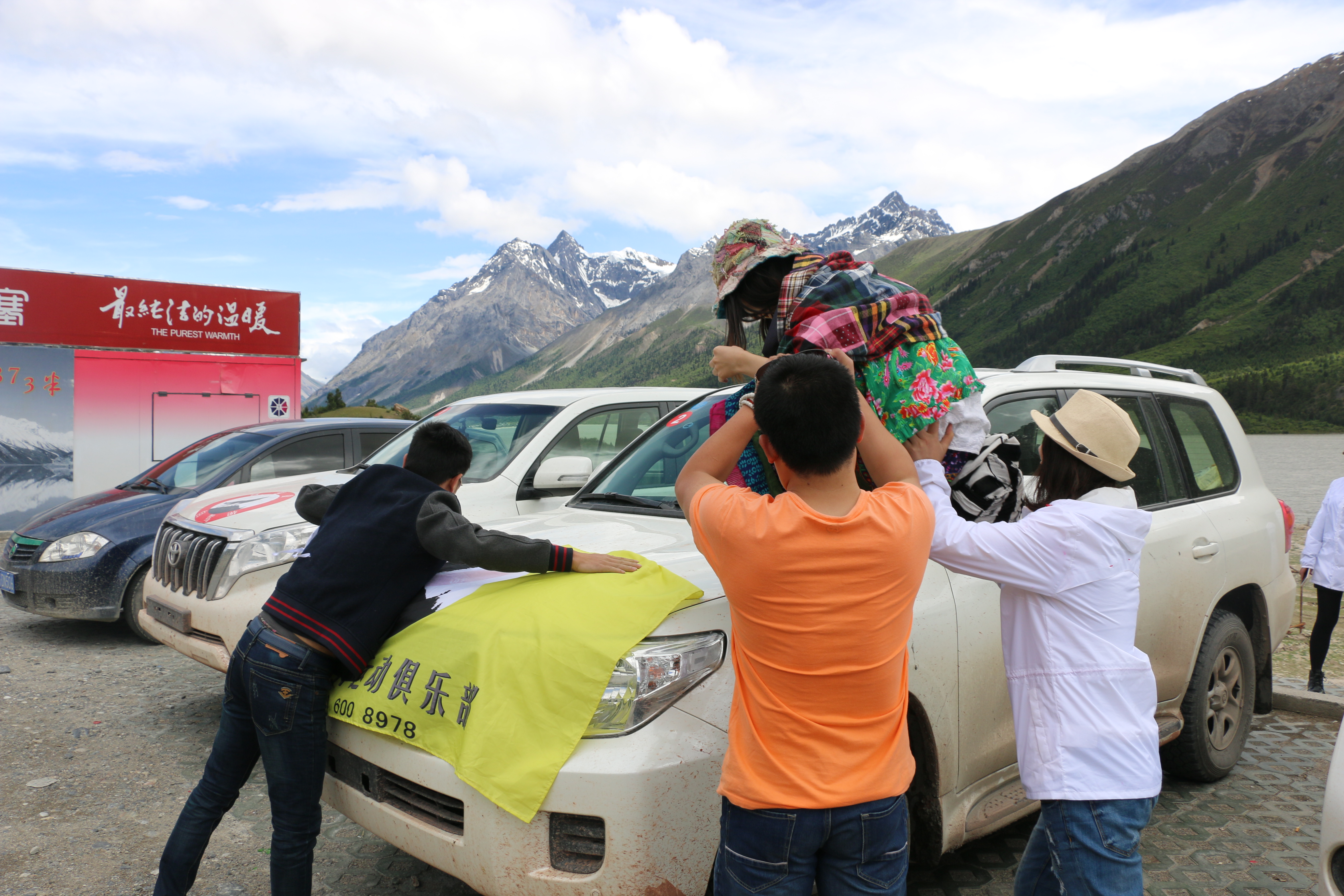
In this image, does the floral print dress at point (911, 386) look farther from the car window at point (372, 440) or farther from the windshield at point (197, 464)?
the car window at point (372, 440)

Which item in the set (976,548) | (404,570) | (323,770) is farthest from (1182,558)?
(323,770)

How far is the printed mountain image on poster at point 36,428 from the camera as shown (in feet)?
45.2

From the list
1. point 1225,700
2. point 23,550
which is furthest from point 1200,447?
point 23,550

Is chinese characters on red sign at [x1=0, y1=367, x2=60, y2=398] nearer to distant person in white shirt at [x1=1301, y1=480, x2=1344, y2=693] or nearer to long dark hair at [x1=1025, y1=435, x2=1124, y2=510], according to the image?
long dark hair at [x1=1025, y1=435, x2=1124, y2=510]

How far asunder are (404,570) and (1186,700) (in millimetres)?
3273

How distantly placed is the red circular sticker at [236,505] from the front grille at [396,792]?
240 centimetres

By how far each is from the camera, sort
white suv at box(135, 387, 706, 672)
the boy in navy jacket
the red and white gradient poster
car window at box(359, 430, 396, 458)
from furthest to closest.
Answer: the red and white gradient poster, car window at box(359, 430, 396, 458), white suv at box(135, 387, 706, 672), the boy in navy jacket

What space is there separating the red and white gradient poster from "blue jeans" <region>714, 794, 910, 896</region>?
14.3 metres

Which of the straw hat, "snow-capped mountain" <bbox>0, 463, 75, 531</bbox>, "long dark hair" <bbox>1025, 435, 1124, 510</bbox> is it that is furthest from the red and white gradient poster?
the straw hat

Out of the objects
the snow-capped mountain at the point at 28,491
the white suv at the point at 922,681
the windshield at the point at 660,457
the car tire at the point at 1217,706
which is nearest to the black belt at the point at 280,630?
the white suv at the point at 922,681

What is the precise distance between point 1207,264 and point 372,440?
157 meters

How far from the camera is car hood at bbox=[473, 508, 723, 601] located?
2.49m

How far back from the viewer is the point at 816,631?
1.75 metres

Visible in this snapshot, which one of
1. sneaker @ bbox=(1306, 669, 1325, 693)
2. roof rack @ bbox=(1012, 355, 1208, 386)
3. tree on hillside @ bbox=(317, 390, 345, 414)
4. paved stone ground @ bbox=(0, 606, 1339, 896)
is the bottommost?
paved stone ground @ bbox=(0, 606, 1339, 896)
